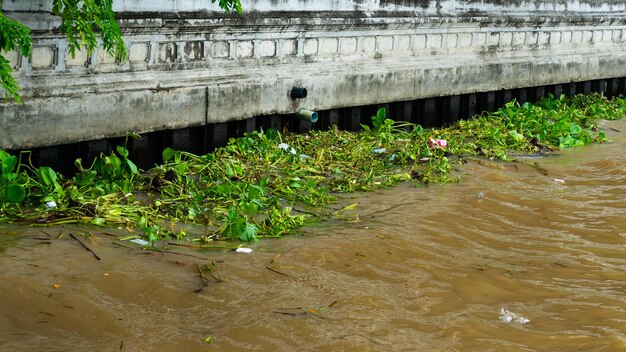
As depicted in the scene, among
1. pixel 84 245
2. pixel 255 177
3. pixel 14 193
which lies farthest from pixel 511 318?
pixel 14 193

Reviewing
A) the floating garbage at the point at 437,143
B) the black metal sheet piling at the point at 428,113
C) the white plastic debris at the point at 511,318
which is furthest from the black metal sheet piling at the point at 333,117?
the white plastic debris at the point at 511,318

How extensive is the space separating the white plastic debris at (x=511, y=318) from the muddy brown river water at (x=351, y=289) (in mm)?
36

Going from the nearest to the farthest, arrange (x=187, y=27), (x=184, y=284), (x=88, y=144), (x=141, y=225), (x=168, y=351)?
1. (x=168, y=351)
2. (x=184, y=284)
3. (x=141, y=225)
4. (x=88, y=144)
5. (x=187, y=27)

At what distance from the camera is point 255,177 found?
799 cm

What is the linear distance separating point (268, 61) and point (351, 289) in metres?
3.64

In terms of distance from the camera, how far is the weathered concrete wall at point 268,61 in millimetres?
7227

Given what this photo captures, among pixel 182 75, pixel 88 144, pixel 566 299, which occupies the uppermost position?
pixel 182 75

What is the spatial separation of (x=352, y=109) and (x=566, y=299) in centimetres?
456

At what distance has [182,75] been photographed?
322 inches

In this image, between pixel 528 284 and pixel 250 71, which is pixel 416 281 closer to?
pixel 528 284

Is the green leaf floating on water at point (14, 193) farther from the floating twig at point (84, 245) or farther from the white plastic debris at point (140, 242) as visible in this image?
the white plastic debris at point (140, 242)

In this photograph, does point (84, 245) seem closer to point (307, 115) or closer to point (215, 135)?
point (215, 135)

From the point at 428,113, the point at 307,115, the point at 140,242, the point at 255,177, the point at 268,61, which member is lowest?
the point at 140,242

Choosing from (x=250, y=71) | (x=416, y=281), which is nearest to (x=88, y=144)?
(x=250, y=71)
